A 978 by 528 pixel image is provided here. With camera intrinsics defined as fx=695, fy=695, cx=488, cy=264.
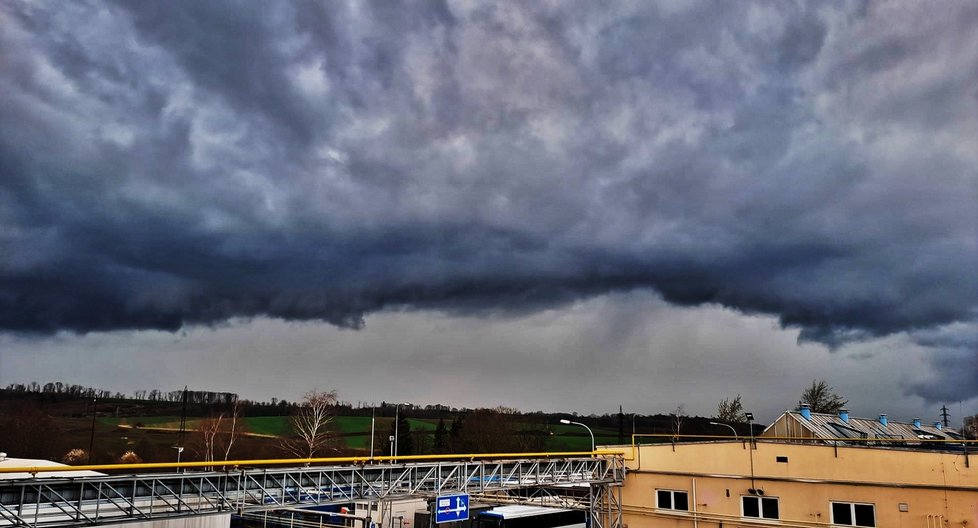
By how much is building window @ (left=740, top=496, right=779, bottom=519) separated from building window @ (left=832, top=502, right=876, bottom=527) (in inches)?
102

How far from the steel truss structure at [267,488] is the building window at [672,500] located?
2286 millimetres

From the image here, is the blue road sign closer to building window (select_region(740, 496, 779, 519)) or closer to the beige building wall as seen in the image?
the beige building wall

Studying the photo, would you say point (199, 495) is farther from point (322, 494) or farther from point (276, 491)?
point (322, 494)

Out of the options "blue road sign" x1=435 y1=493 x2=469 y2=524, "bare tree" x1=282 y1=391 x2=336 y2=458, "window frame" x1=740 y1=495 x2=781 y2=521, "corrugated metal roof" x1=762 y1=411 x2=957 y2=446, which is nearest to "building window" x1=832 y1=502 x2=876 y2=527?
"window frame" x1=740 y1=495 x2=781 y2=521

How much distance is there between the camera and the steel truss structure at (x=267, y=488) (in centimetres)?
2210

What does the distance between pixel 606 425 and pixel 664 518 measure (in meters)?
143

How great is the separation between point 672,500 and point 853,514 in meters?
8.58

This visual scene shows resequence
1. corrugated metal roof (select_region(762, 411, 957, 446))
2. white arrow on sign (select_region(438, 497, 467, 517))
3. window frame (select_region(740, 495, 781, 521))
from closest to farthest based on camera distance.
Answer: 1. white arrow on sign (select_region(438, 497, 467, 517))
2. window frame (select_region(740, 495, 781, 521))
3. corrugated metal roof (select_region(762, 411, 957, 446))

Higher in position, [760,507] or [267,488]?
[267,488]

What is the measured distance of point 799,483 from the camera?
106 ft

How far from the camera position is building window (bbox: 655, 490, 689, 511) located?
35.8 metres

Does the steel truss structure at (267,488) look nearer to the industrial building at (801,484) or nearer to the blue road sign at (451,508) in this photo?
the blue road sign at (451,508)

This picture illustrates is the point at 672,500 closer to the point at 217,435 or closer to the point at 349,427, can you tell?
the point at 217,435

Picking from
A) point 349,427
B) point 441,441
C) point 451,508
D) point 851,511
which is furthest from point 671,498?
point 349,427
